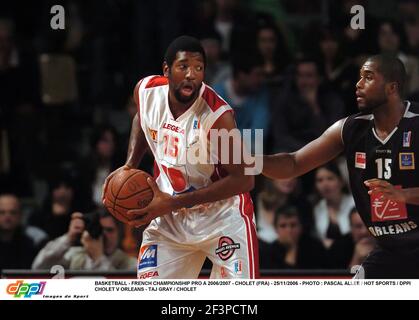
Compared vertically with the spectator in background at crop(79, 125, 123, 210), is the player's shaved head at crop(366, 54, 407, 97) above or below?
above

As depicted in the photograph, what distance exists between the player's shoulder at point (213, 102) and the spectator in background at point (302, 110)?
182 cm

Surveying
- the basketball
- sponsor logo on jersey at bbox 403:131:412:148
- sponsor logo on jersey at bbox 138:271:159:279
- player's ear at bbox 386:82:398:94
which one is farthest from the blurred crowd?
player's ear at bbox 386:82:398:94

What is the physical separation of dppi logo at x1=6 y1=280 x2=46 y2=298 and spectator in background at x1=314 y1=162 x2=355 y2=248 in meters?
1.95

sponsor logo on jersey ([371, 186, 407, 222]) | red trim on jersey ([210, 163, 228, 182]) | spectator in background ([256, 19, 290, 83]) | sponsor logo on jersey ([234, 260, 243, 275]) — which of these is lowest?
sponsor logo on jersey ([234, 260, 243, 275])

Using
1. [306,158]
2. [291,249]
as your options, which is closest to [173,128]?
[306,158]

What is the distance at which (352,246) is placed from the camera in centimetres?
733

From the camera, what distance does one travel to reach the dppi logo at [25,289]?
20.3 feet

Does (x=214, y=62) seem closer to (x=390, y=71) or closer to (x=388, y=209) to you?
(x=390, y=71)

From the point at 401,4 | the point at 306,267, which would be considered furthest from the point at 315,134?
the point at 401,4

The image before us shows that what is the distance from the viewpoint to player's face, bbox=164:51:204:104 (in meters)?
5.75

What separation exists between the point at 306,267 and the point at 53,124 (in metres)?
2.32

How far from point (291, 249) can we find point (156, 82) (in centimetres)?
176

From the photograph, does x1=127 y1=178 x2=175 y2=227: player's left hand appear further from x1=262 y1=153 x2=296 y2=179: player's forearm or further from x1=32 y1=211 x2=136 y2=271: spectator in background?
x1=32 y1=211 x2=136 y2=271: spectator in background

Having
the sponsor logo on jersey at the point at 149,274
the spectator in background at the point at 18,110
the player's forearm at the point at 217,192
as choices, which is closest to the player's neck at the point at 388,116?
the player's forearm at the point at 217,192
